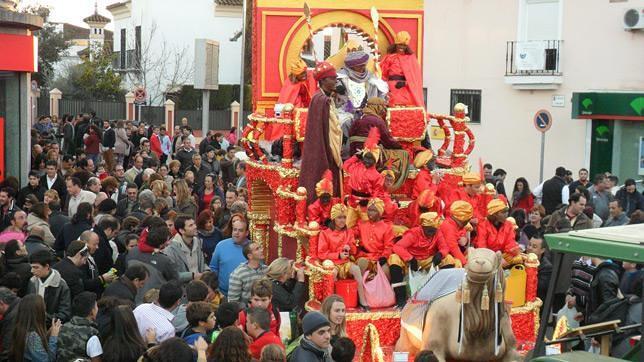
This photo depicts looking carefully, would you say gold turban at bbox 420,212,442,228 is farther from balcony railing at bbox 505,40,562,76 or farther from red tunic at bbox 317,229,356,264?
balcony railing at bbox 505,40,562,76

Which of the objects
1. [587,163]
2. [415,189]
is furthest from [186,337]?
[587,163]

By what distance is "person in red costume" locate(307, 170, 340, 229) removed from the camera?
11758 millimetres

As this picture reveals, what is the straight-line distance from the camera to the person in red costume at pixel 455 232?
11.2 meters

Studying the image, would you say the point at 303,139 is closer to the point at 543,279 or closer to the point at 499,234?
the point at 499,234

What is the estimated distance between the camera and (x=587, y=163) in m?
27.2

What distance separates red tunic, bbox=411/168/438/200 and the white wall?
1480 cm

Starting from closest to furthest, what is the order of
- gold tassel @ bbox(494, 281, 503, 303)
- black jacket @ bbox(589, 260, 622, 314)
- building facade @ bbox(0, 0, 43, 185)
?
gold tassel @ bbox(494, 281, 503, 303) < black jacket @ bbox(589, 260, 622, 314) < building facade @ bbox(0, 0, 43, 185)

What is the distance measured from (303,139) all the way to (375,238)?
1739 millimetres

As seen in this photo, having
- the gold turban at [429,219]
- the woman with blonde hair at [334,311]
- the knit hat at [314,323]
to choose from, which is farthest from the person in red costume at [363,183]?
the knit hat at [314,323]

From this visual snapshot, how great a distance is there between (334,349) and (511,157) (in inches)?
840

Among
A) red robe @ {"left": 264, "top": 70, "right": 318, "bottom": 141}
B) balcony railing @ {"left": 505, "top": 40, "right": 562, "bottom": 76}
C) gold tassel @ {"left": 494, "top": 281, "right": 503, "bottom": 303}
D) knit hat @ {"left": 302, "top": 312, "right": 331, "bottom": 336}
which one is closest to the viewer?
knit hat @ {"left": 302, "top": 312, "right": 331, "bottom": 336}

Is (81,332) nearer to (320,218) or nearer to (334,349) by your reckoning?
(334,349)

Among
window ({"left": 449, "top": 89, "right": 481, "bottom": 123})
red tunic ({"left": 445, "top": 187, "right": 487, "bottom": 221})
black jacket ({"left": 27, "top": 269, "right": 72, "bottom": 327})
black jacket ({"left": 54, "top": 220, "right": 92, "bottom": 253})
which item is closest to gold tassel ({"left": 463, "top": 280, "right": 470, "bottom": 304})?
red tunic ({"left": 445, "top": 187, "right": 487, "bottom": 221})

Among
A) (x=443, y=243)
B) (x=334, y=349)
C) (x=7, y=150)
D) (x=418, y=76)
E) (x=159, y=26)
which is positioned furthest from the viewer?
(x=159, y=26)
